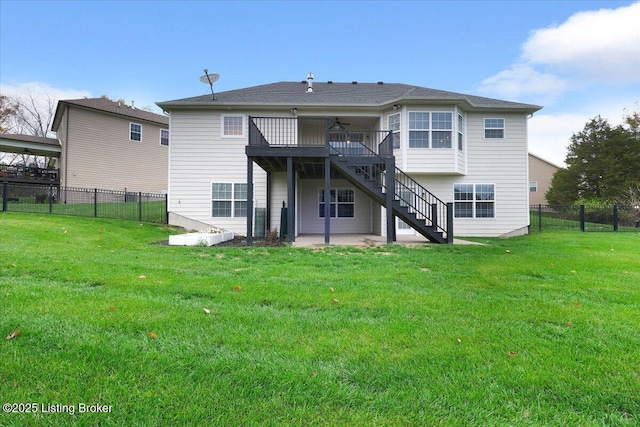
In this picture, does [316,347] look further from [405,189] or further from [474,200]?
[474,200]

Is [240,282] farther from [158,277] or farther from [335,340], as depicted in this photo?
[335,340]

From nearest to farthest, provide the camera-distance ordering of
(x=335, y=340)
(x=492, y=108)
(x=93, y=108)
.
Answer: (x=335, y=340) < (x=492, y=108) < (x=93, y=108)

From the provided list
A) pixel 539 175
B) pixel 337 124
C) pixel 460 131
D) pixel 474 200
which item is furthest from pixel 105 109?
pixel 539 175

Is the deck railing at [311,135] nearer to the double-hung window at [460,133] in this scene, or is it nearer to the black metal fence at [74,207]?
the double-hung window at [460,133]

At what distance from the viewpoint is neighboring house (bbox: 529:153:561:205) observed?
Answer: 105 ft

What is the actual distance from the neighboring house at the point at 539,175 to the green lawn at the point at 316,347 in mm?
30904

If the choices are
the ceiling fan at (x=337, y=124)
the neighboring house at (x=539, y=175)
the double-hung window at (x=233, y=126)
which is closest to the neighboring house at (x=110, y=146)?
the double-hung window at (x=233, y=126)

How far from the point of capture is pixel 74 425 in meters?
1.80

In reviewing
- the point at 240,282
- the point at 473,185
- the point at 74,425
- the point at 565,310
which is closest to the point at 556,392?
the point at 565,310

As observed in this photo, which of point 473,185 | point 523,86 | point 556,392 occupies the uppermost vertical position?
point 523,86

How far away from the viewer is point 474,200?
Answer: 1370 centimetres

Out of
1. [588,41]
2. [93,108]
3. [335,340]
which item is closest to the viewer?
[335,340]

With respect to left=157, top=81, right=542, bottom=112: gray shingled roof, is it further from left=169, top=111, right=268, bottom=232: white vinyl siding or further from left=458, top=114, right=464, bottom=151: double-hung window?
left=169, top=111, right=268, bottom=232: white vinyl siding

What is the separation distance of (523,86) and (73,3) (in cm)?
2393
